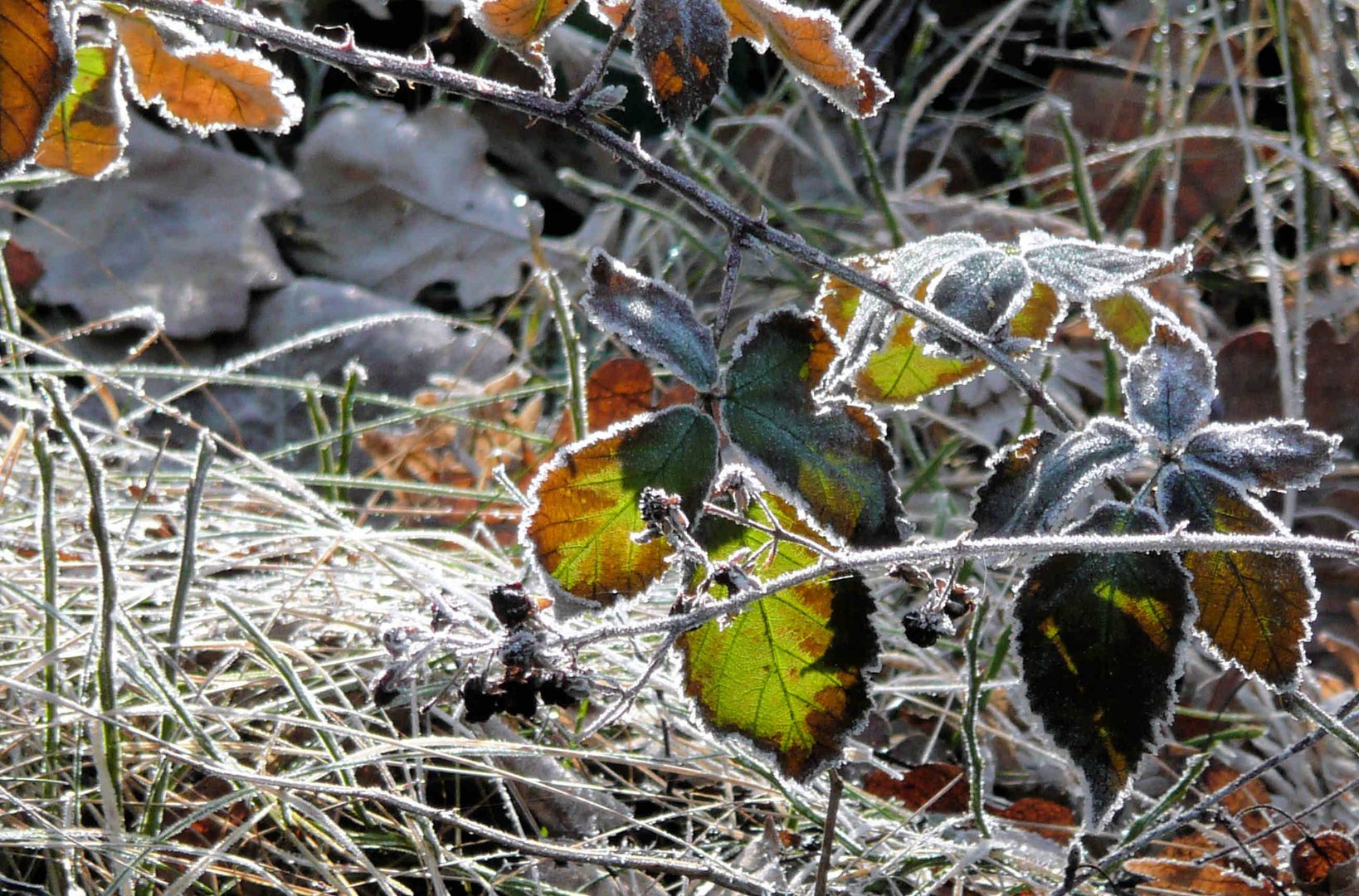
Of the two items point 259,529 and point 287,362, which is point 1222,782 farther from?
point 287,362

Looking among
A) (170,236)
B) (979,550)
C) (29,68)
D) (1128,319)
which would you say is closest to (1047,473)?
(979,550)

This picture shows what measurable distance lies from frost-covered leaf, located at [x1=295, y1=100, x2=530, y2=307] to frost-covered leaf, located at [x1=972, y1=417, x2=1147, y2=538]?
1765 mm

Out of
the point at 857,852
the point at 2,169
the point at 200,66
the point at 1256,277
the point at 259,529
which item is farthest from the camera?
the point at 1256,277

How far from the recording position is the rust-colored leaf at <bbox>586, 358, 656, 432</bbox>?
174 centimetres

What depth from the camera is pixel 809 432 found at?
83 centimetres

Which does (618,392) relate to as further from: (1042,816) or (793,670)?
(793,670)

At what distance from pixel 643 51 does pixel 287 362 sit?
65.4 inches

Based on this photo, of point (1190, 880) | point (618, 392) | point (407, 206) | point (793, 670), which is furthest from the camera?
point (407, 206)

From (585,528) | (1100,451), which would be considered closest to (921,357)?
(1100,451)

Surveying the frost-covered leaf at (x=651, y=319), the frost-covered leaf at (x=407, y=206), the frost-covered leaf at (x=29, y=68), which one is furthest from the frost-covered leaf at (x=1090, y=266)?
the frost-covered leaf at (x=407, y=206)

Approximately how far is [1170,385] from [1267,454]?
0.26 ft

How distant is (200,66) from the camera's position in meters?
0.94

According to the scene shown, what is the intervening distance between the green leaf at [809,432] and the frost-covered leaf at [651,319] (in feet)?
0.09

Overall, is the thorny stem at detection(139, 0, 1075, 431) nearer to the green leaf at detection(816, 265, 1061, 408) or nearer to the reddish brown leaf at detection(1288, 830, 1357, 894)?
the green leaf at detection(816, 265, 1061, 408)
